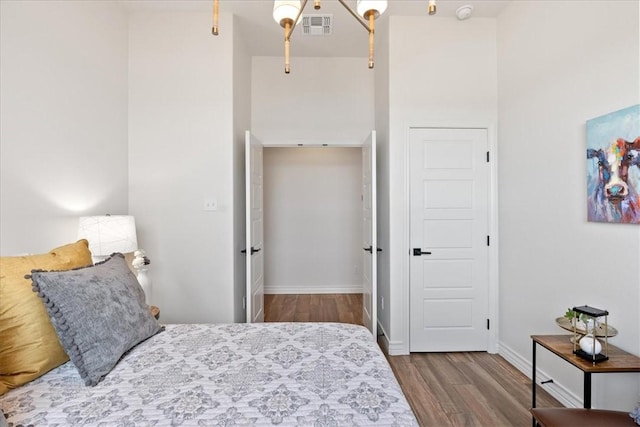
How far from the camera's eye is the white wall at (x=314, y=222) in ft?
16.0

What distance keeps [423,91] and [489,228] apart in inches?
56.3

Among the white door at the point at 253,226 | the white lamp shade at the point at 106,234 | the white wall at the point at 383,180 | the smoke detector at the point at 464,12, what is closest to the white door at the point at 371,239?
the white wall at the point at 383,180

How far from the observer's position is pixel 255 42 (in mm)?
3355

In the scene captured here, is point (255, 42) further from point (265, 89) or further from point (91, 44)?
point (91, 44)

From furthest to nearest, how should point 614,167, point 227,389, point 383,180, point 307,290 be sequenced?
point 307,290
point 383,180
point 614,167
point 227,389

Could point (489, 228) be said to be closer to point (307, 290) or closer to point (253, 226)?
point (253, 226)

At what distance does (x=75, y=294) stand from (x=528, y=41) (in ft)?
11.1

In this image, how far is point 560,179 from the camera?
84.7 inches

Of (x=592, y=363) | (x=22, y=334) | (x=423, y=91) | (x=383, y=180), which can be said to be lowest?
(x=592, y=363)

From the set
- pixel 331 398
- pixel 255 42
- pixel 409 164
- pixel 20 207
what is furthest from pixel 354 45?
pixel 331 398

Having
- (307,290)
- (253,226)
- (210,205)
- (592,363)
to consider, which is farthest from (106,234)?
(307,290)

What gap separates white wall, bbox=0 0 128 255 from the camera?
162 centimetres

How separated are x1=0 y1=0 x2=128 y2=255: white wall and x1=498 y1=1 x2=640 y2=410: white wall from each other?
3.34 meters

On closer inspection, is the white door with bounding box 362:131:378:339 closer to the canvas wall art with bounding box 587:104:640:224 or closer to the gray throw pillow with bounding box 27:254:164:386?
the canvas wall art with bounding box 587:104:640:224
